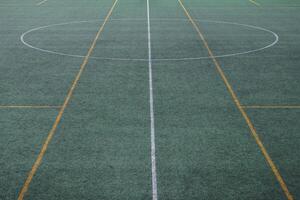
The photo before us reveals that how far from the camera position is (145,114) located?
12500 mm

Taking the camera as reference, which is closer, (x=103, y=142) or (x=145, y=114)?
(x=103, y=142)

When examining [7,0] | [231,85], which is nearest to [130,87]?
[231,85]

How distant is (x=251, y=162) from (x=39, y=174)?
159 inches

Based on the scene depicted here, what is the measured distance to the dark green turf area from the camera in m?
9.02

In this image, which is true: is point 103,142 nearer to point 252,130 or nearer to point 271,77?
point 252,130

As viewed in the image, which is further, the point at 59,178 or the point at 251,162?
the point at 251,162

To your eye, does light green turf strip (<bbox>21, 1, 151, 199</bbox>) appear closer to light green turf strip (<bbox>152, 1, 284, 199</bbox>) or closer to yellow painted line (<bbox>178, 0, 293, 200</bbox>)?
light green turf strip (<bbox>152, 1, 284, 199</bbox>)

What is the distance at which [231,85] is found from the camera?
1491 cm

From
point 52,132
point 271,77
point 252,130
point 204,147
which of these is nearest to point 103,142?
point 52,132

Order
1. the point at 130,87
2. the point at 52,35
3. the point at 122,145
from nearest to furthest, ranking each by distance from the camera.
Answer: the point at 122,145
the point at 130,87
the point at 52,35

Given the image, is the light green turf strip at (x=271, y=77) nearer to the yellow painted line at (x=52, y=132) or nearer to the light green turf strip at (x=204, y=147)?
the light green turf strip at (x=204, y=147)

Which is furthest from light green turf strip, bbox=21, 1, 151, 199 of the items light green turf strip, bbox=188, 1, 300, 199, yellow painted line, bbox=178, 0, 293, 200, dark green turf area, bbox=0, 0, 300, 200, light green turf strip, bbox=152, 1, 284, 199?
light green turf strip, bbox=188, 1, 300, 199

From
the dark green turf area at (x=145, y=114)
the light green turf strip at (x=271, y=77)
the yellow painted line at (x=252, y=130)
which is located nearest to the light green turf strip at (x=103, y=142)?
the dark green turf area at (x=145, y=114)

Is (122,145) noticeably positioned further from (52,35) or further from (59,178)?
(52,35)
